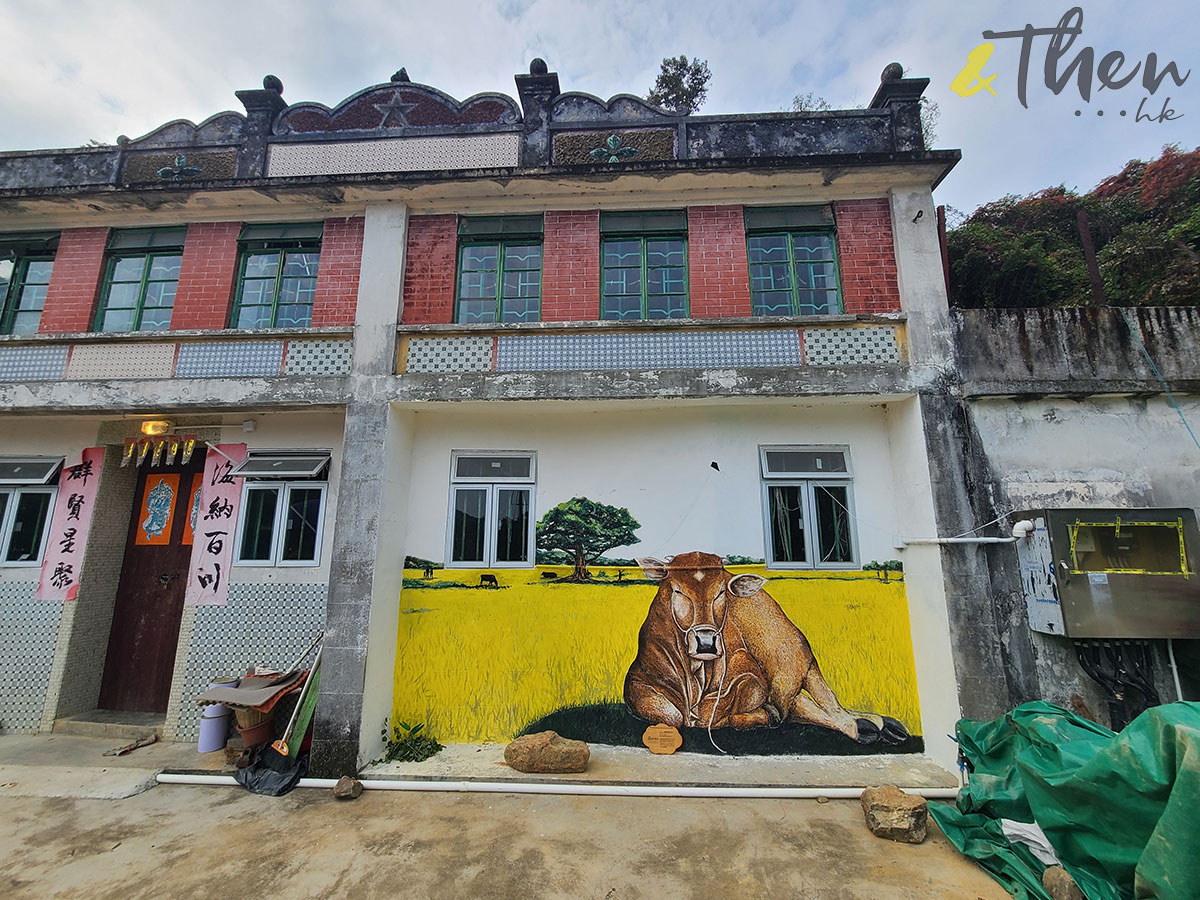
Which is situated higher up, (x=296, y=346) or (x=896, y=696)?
(x=296, y=346)

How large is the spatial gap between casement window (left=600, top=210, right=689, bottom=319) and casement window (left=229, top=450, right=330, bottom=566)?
143 inches

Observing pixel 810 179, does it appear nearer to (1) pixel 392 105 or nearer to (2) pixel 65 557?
(1) pixel 392 105

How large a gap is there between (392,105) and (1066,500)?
8.21 m

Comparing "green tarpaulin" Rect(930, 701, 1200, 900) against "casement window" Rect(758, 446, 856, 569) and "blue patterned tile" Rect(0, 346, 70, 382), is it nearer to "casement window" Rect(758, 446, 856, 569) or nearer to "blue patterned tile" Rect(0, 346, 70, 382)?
"casement window" Rect(758, 446, 856, 569)

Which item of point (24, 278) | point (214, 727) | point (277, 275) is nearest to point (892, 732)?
point (214, 727)

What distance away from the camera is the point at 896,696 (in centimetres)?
512

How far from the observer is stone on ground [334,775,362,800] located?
14.5 feet

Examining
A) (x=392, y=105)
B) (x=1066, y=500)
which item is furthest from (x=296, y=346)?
(x=1066, y=500)

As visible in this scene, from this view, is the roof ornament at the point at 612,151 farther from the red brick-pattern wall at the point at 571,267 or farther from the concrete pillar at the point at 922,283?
the concrete pillar at the point at 922,283

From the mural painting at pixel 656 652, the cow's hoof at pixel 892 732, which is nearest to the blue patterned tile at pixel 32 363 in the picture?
the mural painting at pixel 656 652

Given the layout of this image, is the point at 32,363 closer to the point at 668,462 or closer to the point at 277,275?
the point at 277,275

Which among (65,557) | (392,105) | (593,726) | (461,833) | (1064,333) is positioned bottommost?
(461,833)

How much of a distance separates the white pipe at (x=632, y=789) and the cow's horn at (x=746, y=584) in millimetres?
1665

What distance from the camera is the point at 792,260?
5.81m
